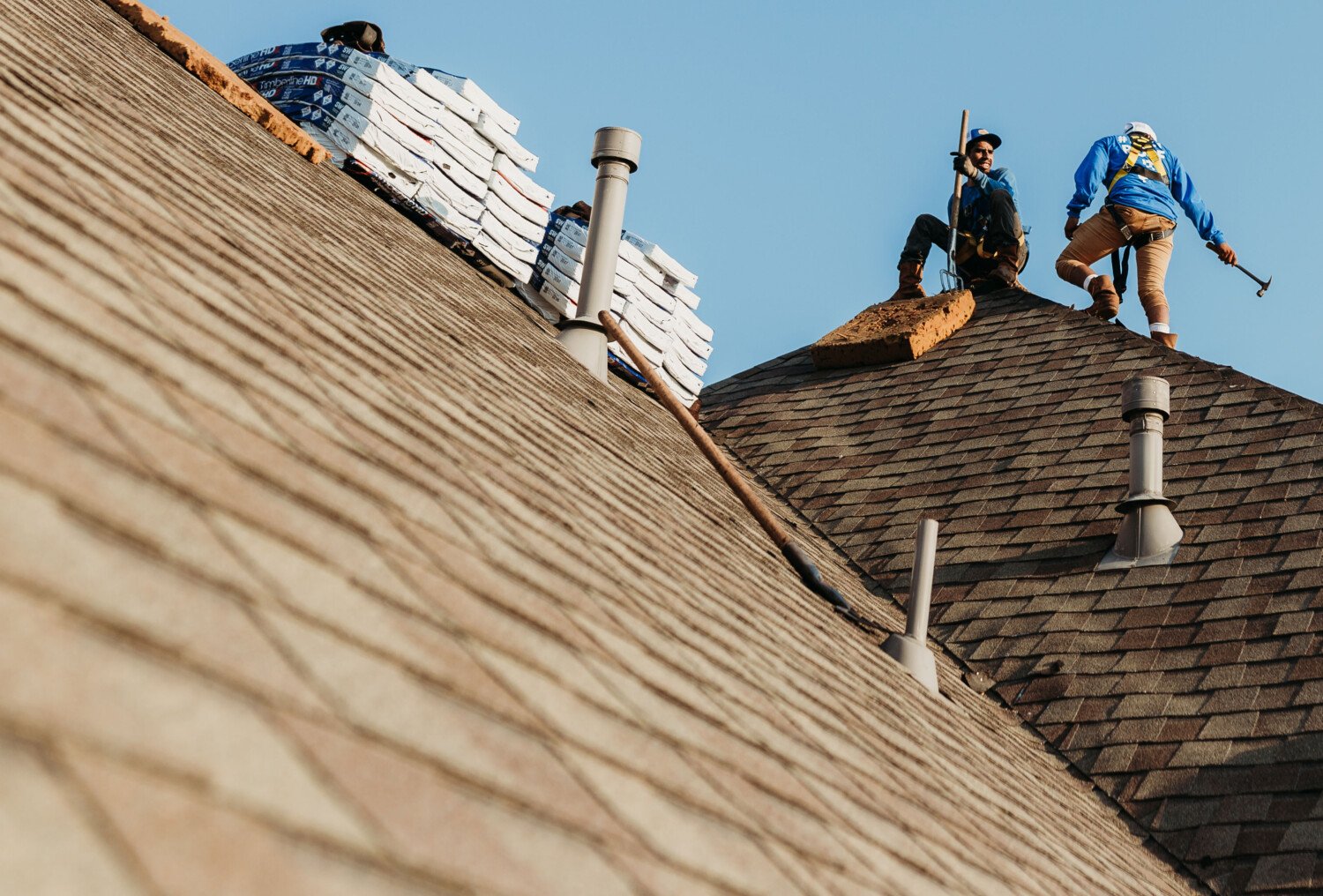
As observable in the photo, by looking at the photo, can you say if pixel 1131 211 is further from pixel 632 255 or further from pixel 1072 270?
pixel 632 255

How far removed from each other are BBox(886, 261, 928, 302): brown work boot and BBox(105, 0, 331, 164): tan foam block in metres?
5.89

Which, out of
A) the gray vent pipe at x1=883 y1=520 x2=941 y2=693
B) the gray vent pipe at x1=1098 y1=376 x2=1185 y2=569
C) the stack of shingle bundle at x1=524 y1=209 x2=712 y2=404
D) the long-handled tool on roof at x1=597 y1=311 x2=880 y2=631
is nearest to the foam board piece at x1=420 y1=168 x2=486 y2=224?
the stack of shingle bundle at x1=524 y1=209 x2=712 y2=404

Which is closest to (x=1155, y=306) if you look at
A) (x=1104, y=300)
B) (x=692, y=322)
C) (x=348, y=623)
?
(x=1104, y=300)

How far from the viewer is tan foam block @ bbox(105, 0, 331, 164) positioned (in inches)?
300

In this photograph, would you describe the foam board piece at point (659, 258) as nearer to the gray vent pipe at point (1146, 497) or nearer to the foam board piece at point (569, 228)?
the foam board piece at point (569, 228)

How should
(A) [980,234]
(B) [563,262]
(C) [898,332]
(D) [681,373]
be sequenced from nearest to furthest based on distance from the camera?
(B) [563,262], (D) [681,373], (C) [898,332], (A) [980,234]

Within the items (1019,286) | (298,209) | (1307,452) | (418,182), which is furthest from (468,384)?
(1019,286)

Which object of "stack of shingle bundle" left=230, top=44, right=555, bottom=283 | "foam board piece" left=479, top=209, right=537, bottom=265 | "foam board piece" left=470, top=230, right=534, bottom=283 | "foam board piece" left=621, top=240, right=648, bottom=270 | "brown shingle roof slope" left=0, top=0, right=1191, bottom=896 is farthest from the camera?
"foam board piece" left=621, top=240, right=648, bottom=270

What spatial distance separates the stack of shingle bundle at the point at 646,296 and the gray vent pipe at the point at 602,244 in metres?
1.44

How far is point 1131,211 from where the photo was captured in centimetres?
1164

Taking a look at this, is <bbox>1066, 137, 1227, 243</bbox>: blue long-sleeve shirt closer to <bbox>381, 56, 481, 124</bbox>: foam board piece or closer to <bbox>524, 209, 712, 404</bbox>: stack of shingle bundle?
<bbox>524, 209, 712, 404</bbox>: stack of shingle bundle

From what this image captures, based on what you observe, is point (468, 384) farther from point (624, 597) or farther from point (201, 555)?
point (201, 555)

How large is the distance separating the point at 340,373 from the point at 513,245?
5.92 metres

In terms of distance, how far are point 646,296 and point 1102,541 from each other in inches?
148
